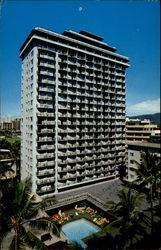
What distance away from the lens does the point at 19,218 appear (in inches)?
215

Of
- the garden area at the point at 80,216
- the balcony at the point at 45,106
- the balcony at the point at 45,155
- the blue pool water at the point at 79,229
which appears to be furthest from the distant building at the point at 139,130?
the blue pool water at the point at 79,229

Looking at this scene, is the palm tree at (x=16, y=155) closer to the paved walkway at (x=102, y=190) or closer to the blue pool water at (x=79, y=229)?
the paved walkway at (x=102, y=190)

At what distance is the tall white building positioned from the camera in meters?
23.2

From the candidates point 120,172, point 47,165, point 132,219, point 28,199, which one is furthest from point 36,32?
point 120,172

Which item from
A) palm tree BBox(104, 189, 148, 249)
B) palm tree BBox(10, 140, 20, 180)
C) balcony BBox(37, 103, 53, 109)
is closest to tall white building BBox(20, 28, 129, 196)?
balcony BBox(37, 103, 53, 109)

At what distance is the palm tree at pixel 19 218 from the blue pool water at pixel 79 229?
987 cm

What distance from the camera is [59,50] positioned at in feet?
83.5

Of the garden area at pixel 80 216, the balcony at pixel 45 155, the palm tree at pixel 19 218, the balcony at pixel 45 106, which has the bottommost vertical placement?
the garden area at pixel 80 216

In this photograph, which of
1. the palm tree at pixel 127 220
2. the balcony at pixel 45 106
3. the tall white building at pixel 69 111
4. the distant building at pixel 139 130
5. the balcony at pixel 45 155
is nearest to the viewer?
the palm tree at pixel 127 220

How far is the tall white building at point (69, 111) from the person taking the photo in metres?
23.2

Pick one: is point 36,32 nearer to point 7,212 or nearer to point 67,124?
point 67,124

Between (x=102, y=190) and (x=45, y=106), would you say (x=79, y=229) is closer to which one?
(x=102, y=190)

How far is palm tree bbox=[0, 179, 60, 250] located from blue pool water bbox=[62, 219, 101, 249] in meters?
9.87

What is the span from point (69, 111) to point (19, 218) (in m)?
21.6
